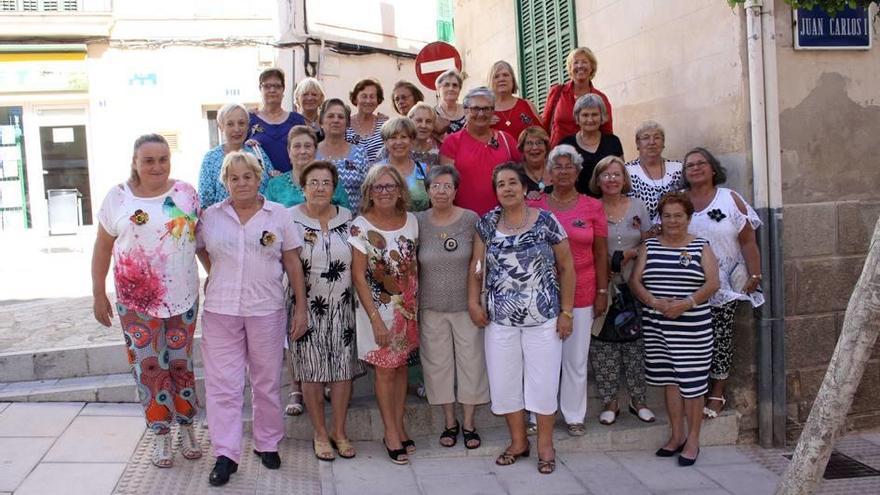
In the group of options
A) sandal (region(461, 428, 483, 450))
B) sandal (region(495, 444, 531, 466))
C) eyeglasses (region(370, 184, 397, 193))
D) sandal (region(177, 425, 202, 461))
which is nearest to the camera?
sandal (region(177, 425, 202, 461))

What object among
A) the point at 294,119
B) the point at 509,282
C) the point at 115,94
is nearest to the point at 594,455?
the point at 509,282

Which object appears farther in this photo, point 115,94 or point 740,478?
point 115,94

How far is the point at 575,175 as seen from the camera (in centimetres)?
493

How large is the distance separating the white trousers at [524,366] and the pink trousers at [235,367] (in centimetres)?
124

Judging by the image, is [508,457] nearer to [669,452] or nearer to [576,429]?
[576,429]

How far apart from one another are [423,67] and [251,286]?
13.1ft

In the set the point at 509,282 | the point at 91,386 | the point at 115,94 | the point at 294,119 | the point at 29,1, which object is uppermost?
the point at 29,1

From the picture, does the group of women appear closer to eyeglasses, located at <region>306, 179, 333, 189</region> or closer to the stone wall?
eyeglasses, located at <region>306, 179, 333, 189</region>

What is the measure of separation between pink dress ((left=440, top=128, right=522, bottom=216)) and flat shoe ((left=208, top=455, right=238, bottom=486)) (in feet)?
6.91

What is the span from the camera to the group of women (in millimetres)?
4289

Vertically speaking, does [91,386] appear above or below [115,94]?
below

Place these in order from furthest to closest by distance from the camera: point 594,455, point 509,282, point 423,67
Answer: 1. point 423,67
2. point 594,455
3. point 509,282

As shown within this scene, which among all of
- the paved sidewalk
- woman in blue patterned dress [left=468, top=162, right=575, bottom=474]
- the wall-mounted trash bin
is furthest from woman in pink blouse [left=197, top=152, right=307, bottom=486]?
the wall-mounted trash bin

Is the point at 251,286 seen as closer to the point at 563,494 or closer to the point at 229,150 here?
the point at 229,150
